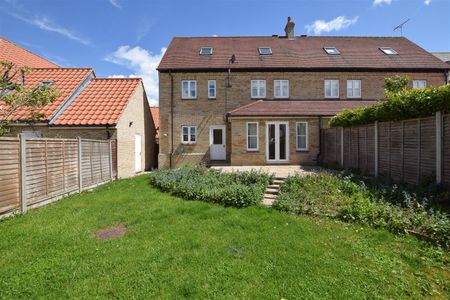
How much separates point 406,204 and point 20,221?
9191 mm

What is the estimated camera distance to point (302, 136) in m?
16.6

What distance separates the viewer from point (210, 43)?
23.3 meters

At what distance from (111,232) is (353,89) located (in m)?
20.5

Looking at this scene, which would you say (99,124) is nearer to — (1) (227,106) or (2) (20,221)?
(2) (20,221)

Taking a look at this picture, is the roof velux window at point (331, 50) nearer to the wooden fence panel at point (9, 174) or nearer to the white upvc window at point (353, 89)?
the white upvc window at point (353, 89)

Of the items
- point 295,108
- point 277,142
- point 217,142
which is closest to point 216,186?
point 277,142

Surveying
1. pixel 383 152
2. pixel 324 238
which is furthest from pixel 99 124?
pixel 383 152

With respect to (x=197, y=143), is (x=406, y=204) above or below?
below

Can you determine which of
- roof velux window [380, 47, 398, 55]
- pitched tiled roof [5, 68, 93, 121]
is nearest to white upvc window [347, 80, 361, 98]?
roof velux window [380, 47, 398, 55]

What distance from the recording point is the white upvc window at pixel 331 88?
20.5 m

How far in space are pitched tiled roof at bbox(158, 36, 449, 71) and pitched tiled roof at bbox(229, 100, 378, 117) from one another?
3.01m

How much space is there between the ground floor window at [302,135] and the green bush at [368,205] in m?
7.34

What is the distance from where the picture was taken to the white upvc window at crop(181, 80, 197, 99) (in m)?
19.9

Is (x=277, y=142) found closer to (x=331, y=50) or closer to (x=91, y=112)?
(x=91, y=112)
